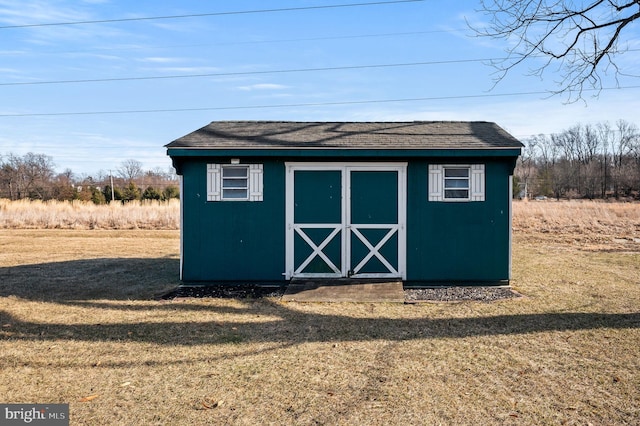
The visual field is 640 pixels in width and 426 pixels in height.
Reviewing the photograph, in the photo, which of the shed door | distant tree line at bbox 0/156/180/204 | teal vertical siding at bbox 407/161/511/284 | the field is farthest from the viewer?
distant tree line at bbox 0/156/180/204

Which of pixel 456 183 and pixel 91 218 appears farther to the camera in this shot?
pixel 91 218

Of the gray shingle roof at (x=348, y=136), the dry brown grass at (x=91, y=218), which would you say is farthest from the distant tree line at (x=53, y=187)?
the gray shingle roof at (x=348, y=136)

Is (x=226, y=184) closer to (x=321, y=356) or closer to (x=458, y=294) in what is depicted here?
(x=458, y=294)

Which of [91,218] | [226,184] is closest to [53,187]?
[91,218]

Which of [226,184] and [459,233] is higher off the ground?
[226,184]

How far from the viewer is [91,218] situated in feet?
75.3

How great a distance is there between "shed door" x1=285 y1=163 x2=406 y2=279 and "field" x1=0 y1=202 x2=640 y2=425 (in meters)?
1.64

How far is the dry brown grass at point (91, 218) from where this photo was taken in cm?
2256

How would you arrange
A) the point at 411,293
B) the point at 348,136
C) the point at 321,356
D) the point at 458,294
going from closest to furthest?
the point at 321,356
the point at 458,294
the point at 411,293
the point at 348,136

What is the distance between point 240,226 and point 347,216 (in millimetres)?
2102

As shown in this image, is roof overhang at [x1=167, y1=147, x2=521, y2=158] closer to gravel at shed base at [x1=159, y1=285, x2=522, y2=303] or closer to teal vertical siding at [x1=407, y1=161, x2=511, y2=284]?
teal vertical siding at [x1=407, y1=161, x2=511, y2=284]

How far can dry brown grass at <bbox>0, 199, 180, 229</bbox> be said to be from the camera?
22.6m

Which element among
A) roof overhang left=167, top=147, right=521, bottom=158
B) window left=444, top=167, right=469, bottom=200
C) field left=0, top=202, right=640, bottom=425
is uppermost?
roof overhang left=167, top=147, right=521, bottom=158

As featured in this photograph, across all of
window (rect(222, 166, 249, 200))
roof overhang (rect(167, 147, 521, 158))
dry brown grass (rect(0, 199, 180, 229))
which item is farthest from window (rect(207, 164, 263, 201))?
dry brown grass (rect(0, 199, 180, 229))
